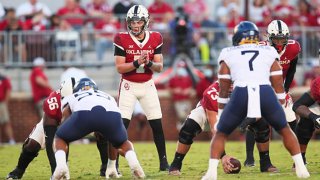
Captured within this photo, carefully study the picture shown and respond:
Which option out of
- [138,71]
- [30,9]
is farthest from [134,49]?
[30,9]

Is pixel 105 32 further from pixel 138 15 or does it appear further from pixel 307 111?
pixel 307 111

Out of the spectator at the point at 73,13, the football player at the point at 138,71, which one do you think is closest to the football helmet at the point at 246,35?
the football player at the point at 138,71

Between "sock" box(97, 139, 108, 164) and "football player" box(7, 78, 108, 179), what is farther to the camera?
"sock" box(97, 139, 108, 164)

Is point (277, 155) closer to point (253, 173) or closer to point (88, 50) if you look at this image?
point (253, 173)

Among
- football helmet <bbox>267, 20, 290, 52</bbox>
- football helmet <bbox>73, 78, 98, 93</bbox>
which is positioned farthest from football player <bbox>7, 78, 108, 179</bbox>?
football helmet <bbox>267, 20, 290, 52</bbox>

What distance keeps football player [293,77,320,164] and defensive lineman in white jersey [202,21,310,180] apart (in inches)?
62.8

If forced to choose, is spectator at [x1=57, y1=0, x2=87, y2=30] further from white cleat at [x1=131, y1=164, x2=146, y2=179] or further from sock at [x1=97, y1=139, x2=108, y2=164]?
white cleat at [x1=131, y1=164, x2=146, y2=179]

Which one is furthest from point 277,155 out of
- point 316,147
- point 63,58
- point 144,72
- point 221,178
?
point 63,58

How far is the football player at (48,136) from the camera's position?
11.8m

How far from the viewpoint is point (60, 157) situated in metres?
11.0

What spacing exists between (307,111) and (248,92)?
203 centimetres

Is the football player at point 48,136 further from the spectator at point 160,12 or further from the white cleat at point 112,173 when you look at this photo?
the spectator at point 160,12

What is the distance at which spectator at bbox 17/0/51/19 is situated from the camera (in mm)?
22969

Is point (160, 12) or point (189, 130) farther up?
point (160, 12)
